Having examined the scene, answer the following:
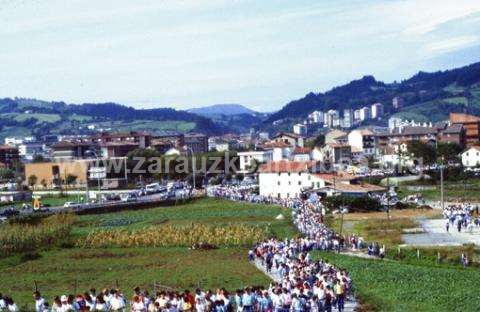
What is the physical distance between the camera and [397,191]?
90688 millimetres

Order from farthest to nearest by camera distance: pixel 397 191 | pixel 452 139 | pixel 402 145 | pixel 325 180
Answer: pixel 452 139 → pixel 402 145 → pixel 397 191 → pixel 325 180

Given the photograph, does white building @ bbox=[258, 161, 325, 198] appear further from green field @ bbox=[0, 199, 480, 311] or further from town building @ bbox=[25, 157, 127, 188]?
green field @ bbox=[0, 199, 480, 311]

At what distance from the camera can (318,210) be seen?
6450 cm

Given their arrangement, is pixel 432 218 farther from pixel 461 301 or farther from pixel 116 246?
pixel 461 301

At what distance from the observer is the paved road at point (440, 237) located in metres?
45.7

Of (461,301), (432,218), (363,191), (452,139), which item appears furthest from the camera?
(452,139)

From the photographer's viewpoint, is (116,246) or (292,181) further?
(292,181)

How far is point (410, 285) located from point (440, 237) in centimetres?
1877

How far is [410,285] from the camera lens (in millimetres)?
30906

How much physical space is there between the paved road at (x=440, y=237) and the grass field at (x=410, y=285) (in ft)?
27.0

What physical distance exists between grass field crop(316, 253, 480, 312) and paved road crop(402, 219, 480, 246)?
27.0ft

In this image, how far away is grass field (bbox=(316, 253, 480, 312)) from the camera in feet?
88.2

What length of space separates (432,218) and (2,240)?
105ft

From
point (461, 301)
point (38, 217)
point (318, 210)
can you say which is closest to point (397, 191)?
point (318, 210)
